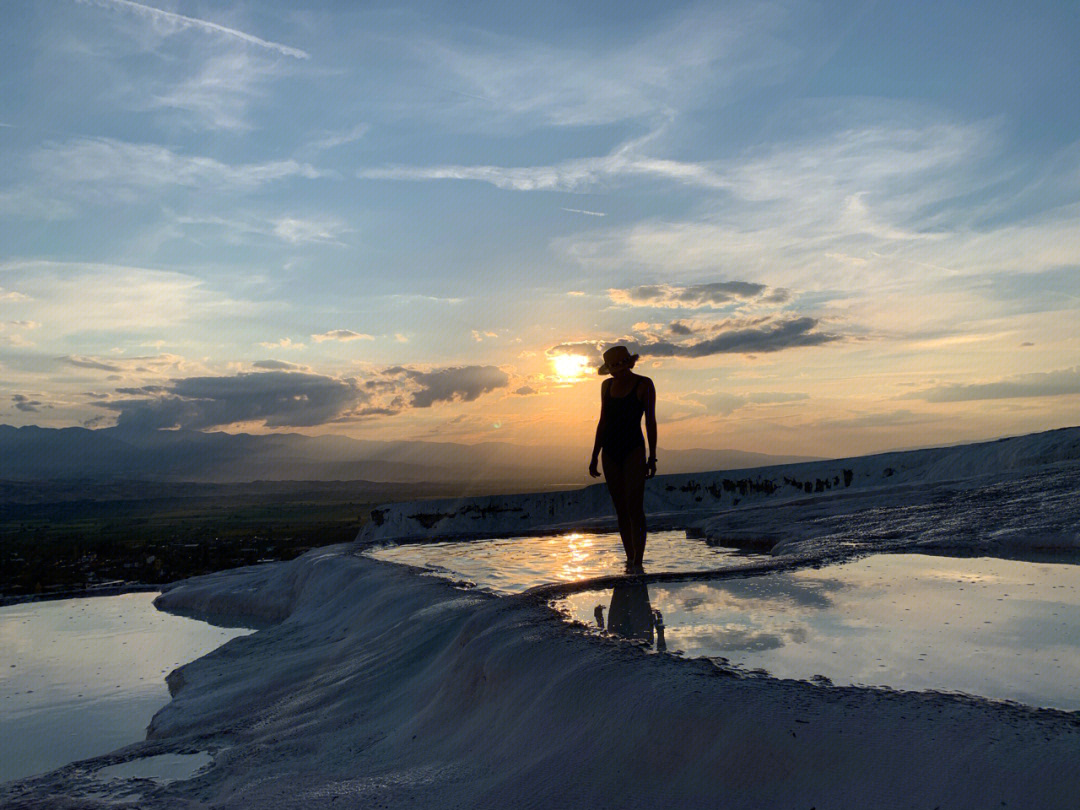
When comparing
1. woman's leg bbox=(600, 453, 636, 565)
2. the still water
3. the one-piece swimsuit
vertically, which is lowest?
the still water

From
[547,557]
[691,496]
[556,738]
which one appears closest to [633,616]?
[556,738]

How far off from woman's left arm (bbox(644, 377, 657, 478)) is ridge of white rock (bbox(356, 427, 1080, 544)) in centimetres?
722

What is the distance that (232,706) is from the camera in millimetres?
5348

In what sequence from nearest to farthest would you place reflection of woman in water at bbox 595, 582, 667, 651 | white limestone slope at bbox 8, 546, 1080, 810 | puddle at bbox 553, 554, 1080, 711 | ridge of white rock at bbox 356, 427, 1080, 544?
white limestone slope at bbox 8, 546, 1080, 810, puddle at bbox 553, 554, 1080, 711, reflection of woman in water at bbox 595, 582, 667, 651, ridge of white rock at bbox 356, 427, 1080, 544

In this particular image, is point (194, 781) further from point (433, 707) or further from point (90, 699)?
point (90, 699)

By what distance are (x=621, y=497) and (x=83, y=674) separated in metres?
5.55

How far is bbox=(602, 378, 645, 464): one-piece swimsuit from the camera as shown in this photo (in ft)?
24.2

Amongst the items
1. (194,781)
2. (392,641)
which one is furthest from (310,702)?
(194,781)

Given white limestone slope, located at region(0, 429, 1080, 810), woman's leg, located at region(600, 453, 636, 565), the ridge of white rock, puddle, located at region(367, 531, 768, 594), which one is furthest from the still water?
the ridge of white rock

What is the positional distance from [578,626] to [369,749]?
1.27m

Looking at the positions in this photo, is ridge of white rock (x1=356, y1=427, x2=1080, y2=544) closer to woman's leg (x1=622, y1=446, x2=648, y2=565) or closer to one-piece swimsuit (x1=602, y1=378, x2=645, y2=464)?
woman's leg (x1=622, y1=446, x2=648, y2=565)

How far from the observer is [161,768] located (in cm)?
404

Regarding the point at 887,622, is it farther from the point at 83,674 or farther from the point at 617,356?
the point at 83,674

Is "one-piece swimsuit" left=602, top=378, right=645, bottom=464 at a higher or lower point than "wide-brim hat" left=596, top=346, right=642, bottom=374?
lower
